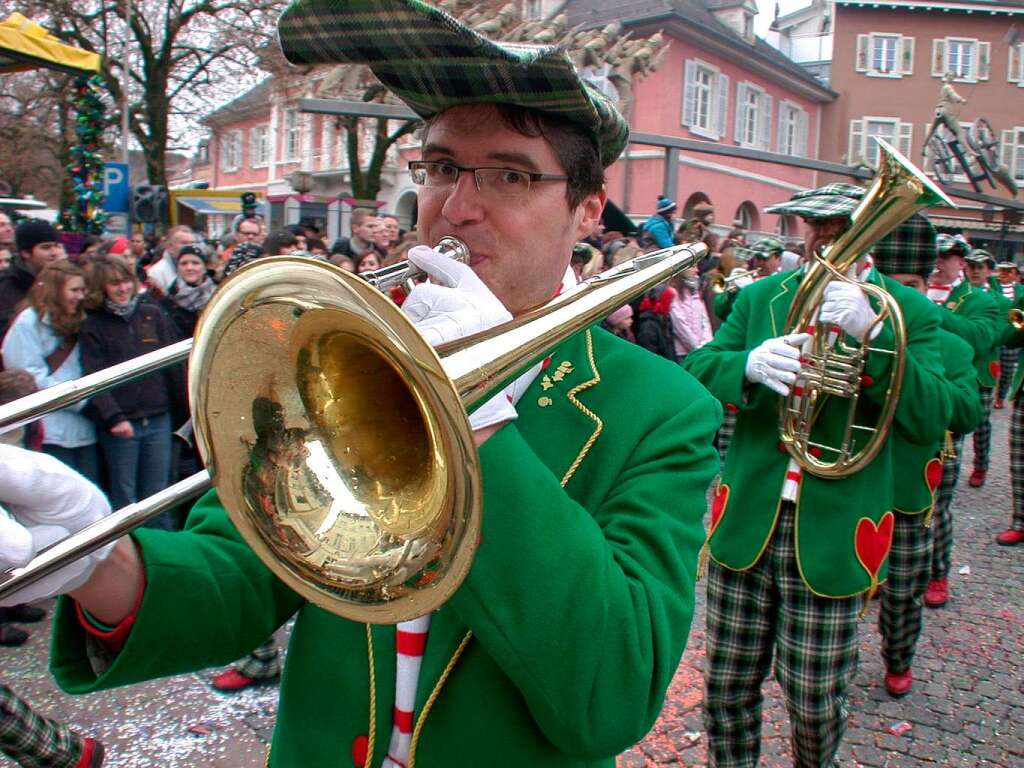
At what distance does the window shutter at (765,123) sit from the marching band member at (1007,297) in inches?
648

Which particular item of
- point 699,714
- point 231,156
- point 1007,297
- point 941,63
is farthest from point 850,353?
point 231,156

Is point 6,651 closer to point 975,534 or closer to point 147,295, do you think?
point 147,295

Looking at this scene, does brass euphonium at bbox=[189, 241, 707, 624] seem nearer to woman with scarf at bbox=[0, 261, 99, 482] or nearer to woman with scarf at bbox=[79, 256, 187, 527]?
woman with scarf at bbox=[79, 256, 187, 527]

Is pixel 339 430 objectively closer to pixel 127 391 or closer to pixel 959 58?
pixel 127 391

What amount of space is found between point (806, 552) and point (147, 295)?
3.78m

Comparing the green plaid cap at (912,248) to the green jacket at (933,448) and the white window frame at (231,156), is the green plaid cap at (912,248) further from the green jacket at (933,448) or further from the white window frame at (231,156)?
the white window frame at (231,156)

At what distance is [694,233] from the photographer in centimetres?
828

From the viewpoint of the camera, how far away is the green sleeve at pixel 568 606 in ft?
3.59

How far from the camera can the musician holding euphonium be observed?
Result: 3.64 feet

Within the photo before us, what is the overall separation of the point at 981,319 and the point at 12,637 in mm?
6341

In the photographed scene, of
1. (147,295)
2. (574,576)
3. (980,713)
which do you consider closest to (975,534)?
(980,713)

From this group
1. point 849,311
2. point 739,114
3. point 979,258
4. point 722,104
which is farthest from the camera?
point 739,114

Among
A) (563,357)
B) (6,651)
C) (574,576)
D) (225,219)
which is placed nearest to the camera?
(574,576)

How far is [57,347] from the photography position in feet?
14.5
